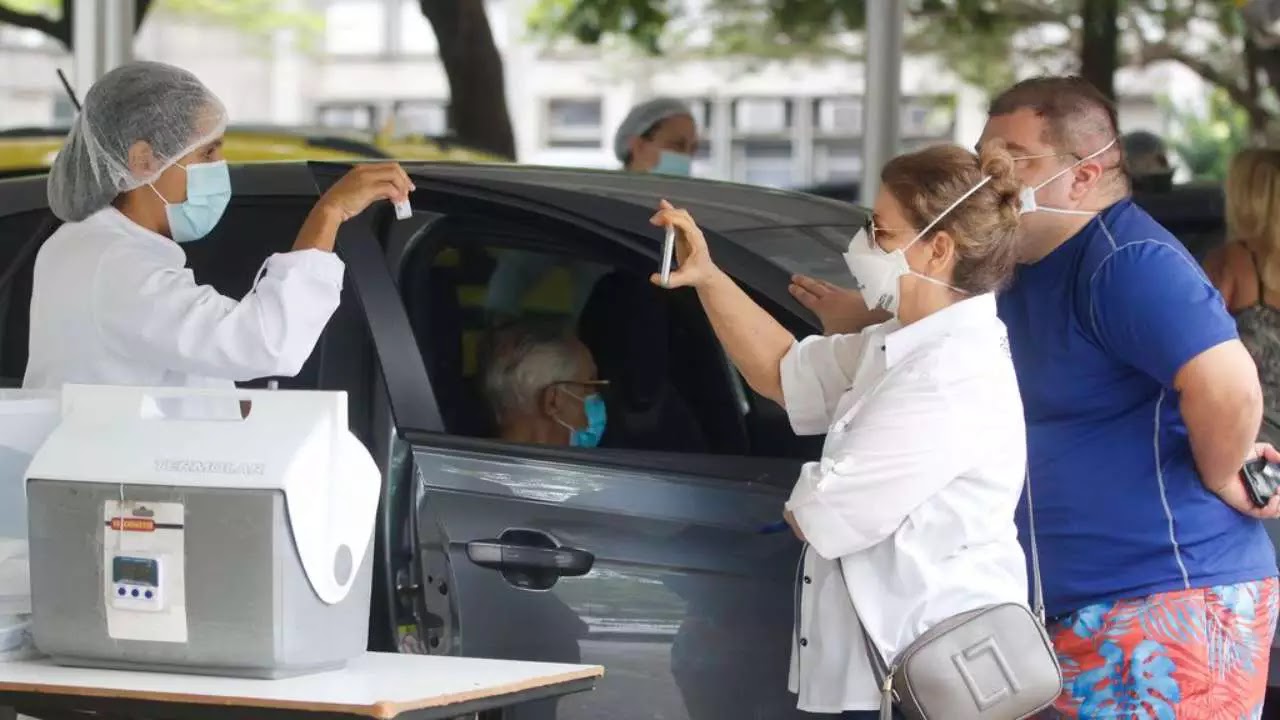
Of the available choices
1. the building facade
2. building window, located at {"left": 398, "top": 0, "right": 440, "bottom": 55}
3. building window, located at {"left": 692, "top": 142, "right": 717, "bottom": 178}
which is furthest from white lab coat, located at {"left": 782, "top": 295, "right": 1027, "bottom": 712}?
building window, located at {"left": 398, "top": 0, "right": 440, "bottom": 55}

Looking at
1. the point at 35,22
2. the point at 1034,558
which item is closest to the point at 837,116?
the point at 35,22

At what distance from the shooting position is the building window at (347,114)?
1209cm

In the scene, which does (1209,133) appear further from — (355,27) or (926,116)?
(355,27)

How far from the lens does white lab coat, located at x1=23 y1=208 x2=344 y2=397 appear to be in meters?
3.03

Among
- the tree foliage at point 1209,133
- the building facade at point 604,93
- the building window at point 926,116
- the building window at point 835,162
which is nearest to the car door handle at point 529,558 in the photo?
the building window at point 926,116

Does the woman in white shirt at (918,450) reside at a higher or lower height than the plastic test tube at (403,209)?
lower

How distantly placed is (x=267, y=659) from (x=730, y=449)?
1241 mm

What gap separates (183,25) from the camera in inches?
466

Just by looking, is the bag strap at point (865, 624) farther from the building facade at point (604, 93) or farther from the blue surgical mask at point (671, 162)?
the building facade at point (604, 93)

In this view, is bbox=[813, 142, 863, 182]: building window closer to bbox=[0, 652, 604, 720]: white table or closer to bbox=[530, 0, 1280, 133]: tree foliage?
bbox=[530, 0, 1280, 133]: tree foliage

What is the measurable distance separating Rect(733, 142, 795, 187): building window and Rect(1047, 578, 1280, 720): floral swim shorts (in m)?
8.47

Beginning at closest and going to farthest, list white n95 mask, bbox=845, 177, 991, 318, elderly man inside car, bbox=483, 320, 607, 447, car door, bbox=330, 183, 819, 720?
white n95 mask, bbox=845, 177, 991, 318
car door, bbox=330, 183, 819, 720
elderly man inside car, bbox=483, 320, 607, 447

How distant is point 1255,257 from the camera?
182 inches

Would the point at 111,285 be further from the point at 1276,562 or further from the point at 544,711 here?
the point at 1276,562
